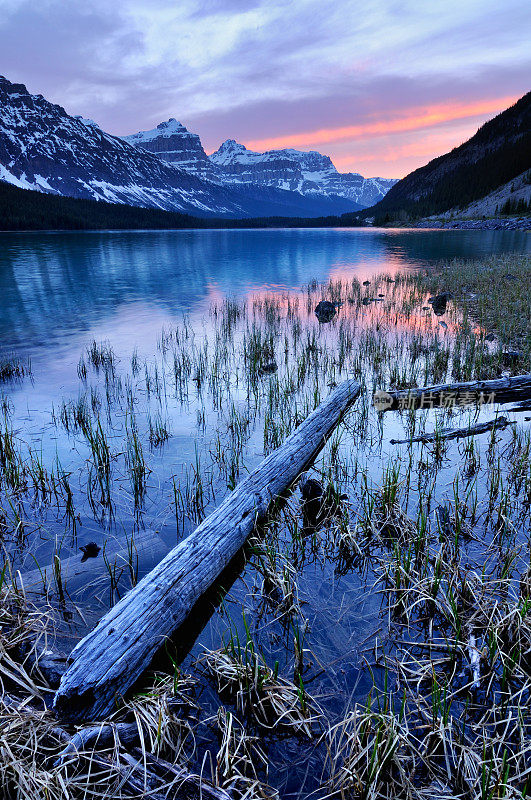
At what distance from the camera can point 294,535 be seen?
15.0 ft

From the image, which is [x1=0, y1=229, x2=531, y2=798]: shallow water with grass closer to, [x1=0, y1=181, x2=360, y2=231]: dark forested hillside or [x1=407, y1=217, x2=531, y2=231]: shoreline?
[x1=407, y1=217, x2=531, y2=231]: shoreline

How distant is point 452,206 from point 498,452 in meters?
176

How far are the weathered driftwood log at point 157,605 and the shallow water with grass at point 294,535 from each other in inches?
12.1

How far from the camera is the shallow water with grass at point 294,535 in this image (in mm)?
2760

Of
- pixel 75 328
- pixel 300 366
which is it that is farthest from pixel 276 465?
pixel 75 328

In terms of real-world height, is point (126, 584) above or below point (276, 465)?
below

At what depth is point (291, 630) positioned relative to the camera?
11.9 feet

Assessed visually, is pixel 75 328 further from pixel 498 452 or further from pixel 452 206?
pixel 452 206

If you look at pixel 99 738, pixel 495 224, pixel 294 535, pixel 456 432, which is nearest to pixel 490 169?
pixel 495 224

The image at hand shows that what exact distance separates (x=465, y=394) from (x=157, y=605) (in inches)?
268

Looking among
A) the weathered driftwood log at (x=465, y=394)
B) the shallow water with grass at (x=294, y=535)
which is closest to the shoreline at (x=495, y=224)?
the weathered driftwood log at (x=465, y=394)

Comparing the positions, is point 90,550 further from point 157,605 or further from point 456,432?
point 456,432

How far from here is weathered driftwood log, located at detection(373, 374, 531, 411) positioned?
300 inches

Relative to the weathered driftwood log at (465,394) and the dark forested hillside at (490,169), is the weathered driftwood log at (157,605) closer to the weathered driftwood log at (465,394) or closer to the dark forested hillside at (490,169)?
the weathered driftwood log at (465,394)
